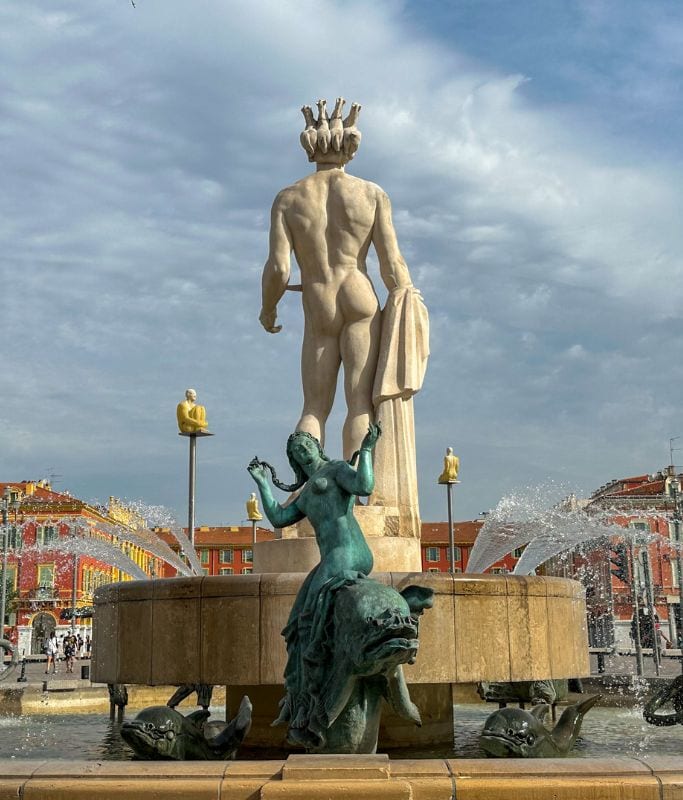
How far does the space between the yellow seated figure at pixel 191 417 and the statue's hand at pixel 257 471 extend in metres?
16.7

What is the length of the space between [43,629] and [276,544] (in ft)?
195

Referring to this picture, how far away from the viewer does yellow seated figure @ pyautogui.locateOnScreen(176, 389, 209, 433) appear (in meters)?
22.7

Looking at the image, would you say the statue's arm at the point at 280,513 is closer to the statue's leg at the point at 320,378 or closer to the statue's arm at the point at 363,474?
the statue's arm at the point at 363,474

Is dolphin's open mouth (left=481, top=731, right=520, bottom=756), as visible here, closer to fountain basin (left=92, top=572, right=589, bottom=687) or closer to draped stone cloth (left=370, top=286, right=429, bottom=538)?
fountain basin (left=92, top=572, right=589, bottom=687)

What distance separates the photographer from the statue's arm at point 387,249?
10.1 meters

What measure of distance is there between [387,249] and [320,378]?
4.96ft

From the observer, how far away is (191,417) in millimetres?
22750

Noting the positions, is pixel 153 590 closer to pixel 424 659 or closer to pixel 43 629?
pixel 424 659

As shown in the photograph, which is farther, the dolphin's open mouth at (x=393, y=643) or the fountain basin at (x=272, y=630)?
the fountain basin at (x=272, y=630)

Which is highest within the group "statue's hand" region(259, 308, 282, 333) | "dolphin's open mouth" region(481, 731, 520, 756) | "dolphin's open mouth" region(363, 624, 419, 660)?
"statue's hand" region(259, 308, 282, 333)

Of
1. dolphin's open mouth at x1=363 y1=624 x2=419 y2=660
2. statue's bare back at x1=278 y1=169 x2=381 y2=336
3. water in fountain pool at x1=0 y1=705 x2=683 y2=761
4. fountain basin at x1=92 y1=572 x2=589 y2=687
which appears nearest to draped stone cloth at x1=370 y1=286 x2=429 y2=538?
statue's bare back at x1=278 y1=169 x2=381 y2=336

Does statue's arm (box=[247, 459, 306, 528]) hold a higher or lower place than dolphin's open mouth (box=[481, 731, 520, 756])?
higher

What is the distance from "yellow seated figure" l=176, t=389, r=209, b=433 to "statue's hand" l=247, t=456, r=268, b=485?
1666 cm

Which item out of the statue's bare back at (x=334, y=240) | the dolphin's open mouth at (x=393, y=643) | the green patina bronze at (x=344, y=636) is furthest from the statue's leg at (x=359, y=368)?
the dolphin's open mouth at (x=393, y=643)
